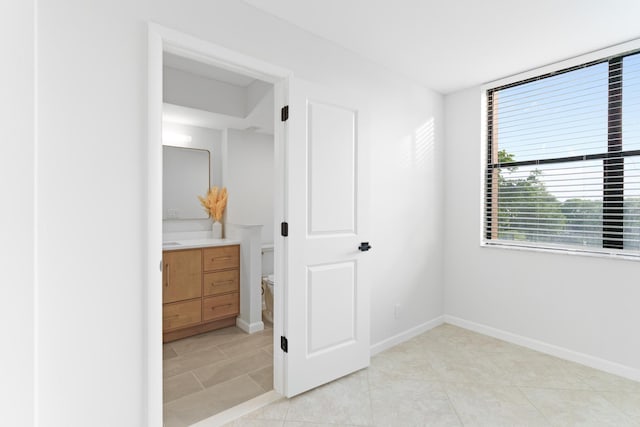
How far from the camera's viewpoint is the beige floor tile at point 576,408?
1.91 metres

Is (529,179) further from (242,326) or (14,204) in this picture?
(14,204)

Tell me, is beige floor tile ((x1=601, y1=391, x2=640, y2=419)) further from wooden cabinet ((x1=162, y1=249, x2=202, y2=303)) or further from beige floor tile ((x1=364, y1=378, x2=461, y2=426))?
wooden cabinet ((x1=162, y1=249, x2=202, y2=303))

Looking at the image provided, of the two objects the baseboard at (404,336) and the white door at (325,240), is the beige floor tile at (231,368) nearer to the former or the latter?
the white door at (325,240)

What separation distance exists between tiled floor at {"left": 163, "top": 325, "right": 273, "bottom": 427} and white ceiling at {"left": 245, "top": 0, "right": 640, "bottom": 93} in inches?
97.2

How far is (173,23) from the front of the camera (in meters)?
1.68

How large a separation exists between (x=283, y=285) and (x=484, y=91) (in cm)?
274

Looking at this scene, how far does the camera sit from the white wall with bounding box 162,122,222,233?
363 cm

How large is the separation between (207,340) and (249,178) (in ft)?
6.44

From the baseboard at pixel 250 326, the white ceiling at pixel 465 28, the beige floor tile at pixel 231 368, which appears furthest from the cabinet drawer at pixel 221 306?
the white ceiling at pixel 465 28

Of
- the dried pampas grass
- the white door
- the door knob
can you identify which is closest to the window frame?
the door knob

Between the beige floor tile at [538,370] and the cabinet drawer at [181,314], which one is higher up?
the cabinet drawer at [181,314]

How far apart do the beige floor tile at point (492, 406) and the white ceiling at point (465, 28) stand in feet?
8.03

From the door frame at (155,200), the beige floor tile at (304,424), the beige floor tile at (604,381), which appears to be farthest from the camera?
the beige floor tile at (604,381)

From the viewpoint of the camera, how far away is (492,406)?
205cm
